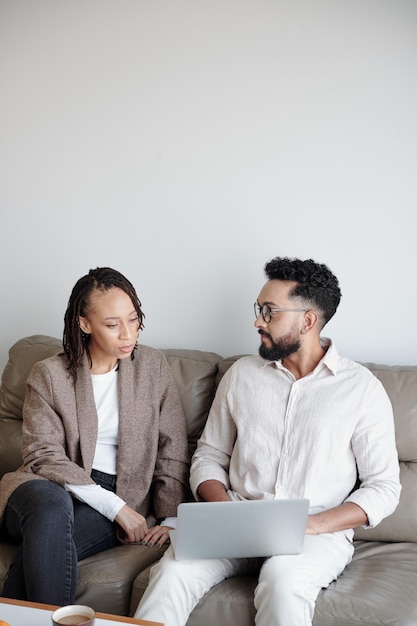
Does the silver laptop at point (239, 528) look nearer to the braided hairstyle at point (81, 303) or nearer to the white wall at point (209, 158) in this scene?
the braided hairstyle at point (81, 303)

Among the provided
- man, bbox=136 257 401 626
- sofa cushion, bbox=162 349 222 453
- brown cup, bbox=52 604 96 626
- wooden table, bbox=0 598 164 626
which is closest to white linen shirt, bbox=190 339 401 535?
man, bbox=136 257 401 626

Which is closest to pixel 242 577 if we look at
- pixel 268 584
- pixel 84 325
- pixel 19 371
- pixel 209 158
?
pixel 268 584

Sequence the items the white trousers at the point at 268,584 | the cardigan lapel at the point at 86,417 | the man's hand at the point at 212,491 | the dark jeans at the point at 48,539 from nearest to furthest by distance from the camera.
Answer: the white trousers at the point at 268,584 < the dark jeans at the point at 48,539 < the man's hand at the point at 212,491 < the cardigan lapel at the point at 86,417

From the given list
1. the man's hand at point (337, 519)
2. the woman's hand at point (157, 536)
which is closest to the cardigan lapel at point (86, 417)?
the woman's hand at point (157, 536)

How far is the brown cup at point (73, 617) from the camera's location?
1.45 m

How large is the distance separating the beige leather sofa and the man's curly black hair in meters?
0.32

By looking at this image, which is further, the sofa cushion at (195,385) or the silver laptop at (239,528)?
the sofa cushion at (195,385)

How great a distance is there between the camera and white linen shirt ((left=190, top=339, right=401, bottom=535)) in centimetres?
209

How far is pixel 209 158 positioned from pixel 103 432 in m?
1.09

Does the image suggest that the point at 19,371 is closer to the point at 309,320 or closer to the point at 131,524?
the point at 131,524

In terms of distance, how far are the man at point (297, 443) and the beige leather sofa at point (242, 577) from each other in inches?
2.4

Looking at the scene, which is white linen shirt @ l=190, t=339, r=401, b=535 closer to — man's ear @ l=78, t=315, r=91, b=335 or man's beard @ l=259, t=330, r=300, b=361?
man's beard @ l=259, t=330, r=300, b=361

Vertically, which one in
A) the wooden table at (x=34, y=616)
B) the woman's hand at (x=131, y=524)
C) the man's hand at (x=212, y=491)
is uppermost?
the man's hand at (x=212, y=491)

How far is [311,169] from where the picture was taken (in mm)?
2627
